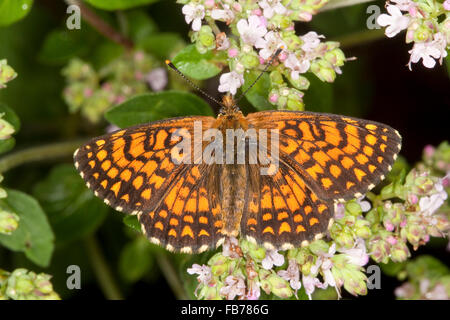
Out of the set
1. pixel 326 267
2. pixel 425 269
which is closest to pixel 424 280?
pixel 425 269

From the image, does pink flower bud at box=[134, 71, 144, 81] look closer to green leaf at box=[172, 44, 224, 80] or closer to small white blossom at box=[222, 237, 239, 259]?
green leaf at box=[172, 44, 224, 80]

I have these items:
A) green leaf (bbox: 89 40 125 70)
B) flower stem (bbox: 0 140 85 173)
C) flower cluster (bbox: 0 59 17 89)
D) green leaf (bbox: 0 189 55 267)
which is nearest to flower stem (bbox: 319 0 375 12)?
green leaf (bbox: 89 40 125 70)

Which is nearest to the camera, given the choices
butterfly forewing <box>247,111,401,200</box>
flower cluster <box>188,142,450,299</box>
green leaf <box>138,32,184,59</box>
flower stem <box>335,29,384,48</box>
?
butterfly forewing <box>247,111,401,200</box>

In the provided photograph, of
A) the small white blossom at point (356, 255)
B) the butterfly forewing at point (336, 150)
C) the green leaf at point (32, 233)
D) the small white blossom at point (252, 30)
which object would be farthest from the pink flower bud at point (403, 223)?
the green leaf at point (32, 233)

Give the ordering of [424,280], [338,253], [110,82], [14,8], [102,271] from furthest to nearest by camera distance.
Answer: [102,271] → [110,82] → [424,280] → [14,8] → [338,253]

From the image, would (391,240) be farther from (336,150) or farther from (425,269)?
(425,269)
